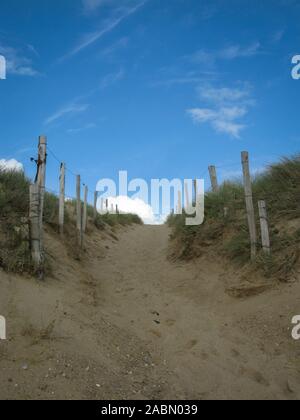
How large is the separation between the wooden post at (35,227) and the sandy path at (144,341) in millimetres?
508

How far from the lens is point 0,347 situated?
4.67 metres

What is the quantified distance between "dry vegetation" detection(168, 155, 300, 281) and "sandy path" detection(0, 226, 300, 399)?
21.7 inches

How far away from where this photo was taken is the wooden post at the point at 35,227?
6.98 metres

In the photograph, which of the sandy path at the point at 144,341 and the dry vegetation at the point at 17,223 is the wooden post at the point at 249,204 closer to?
the sandy path at the point at 144,341

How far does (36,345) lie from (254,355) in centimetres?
281

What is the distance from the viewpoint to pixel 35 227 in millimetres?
7105

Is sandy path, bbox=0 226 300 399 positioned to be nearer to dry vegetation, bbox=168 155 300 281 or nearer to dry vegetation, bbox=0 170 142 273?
dry vegetation, bbox=0 170 142 273

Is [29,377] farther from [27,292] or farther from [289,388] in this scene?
[289,388]

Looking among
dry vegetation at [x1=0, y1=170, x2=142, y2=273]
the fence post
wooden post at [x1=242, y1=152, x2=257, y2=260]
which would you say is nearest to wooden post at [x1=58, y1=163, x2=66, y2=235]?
the fence post

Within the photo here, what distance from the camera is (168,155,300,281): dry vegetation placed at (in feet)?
24.0

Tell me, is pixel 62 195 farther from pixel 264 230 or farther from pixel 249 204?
pixel 264 230

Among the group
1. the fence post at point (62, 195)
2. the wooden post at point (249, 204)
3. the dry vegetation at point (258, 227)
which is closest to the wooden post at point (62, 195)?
the fence post at point (62, 195)

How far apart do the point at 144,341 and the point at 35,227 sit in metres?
2.79
